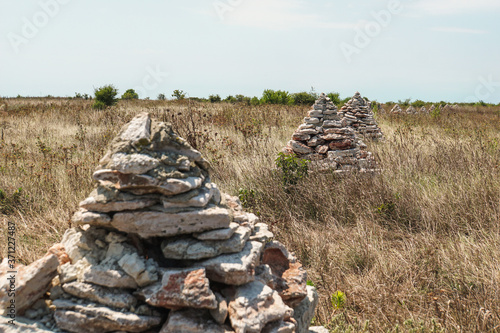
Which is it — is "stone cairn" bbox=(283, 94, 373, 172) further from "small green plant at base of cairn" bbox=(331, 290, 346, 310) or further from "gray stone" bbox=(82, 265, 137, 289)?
"gray stone" bbox=(82, 265, 137, 289)

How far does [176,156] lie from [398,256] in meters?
3.05

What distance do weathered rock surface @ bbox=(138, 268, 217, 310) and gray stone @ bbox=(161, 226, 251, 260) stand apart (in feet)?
0.61

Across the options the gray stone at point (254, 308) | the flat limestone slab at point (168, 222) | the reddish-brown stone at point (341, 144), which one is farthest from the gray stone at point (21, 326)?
the reddish-brown stone at point (341, 144)

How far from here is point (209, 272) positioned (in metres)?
2.29

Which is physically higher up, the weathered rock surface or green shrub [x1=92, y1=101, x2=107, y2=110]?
green shrub [x1=92, y1=101, x2=107, y2=110]

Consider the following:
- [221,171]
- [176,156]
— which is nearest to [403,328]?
[176,156]

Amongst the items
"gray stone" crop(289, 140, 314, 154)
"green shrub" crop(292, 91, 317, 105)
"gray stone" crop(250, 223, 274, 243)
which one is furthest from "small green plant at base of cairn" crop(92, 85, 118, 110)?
"gray stone" crop(250, 223, 274, 243)

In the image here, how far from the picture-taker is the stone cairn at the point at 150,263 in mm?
2027

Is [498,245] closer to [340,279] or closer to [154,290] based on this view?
[340,279]

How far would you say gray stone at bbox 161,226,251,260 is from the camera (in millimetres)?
2281

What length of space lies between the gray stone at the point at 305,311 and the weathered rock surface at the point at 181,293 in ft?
3.00

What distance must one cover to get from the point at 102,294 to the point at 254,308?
902 mm

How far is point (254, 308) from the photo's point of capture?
211 centimetres

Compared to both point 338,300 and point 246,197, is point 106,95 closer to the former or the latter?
point 246,197
